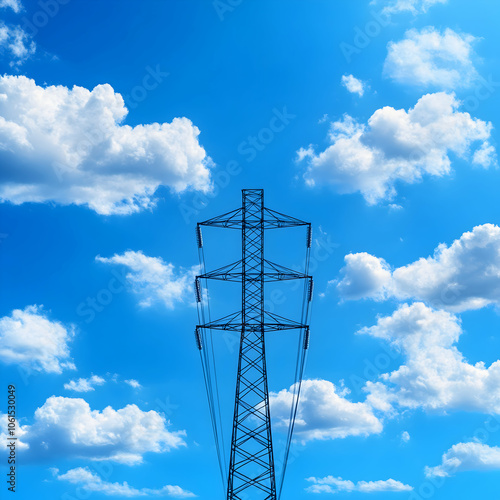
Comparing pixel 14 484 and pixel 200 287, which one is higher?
pixel 200 287

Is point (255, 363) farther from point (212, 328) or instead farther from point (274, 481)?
point (274, 481)

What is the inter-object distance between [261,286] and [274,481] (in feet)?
56.4

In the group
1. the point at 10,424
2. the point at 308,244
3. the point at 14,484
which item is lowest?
the point at 14,484

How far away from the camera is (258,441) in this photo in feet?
262

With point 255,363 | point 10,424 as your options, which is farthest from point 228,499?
point 10,424

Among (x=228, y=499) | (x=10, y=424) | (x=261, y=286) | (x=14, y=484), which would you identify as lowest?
(x=228, y=499)

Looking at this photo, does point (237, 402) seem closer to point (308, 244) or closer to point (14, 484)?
point (308, 244)

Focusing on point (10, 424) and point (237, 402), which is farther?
point (10, 424)

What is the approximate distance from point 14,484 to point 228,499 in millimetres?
22468

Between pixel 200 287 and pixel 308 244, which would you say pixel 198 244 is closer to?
pixel 200 287

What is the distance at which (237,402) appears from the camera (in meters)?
80.4

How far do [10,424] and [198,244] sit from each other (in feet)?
83.1

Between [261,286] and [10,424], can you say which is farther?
[10,424]

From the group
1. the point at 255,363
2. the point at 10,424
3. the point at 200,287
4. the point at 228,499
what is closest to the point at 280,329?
the point at 255,363
